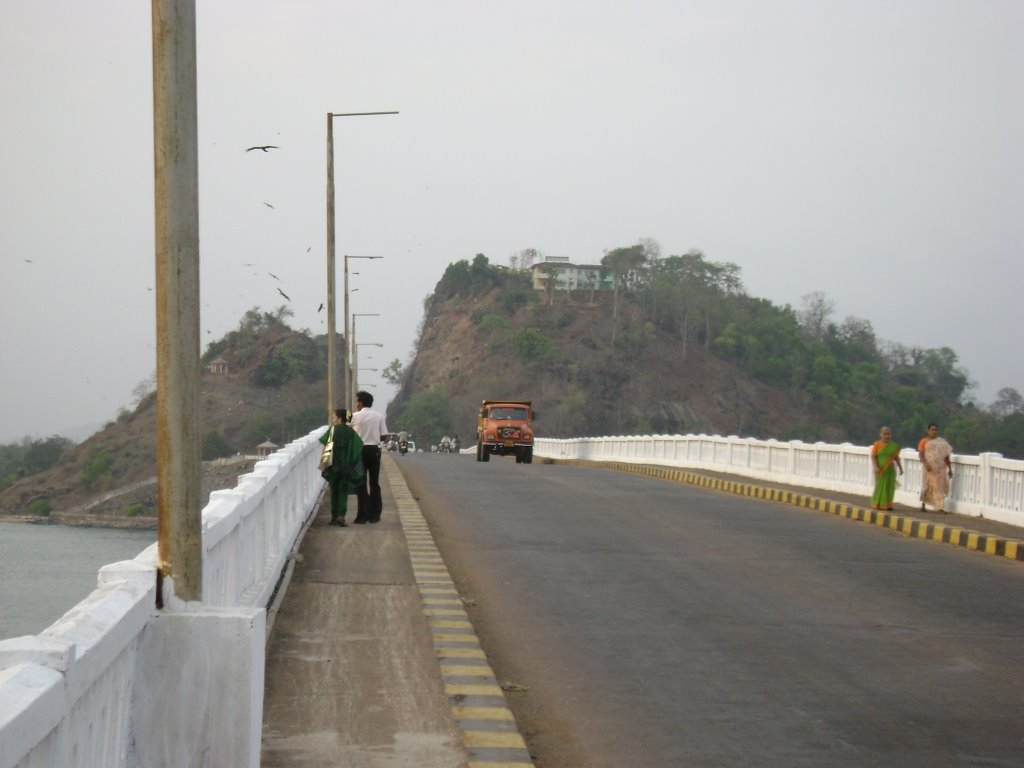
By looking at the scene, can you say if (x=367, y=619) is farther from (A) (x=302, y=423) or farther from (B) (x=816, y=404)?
(B) (x=816, y=404)

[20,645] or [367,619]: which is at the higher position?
[20,645]

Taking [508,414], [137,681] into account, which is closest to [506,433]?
[508,414]

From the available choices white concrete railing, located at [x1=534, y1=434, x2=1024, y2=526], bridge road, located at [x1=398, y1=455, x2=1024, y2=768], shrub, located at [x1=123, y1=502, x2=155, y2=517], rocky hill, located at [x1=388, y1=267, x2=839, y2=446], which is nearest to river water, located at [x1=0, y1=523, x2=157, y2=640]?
shrub, located at [x1=123, y1=502, x2=155, y2=517]

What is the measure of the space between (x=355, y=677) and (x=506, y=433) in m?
44.8

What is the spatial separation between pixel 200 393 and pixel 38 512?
26034 mm

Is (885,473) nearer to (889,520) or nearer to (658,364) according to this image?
(889,520)

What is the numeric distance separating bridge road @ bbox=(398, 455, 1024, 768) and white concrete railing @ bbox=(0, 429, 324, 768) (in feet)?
7.19

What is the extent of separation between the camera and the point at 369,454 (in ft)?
57.7

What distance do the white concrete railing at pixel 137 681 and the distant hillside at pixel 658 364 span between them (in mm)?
141844

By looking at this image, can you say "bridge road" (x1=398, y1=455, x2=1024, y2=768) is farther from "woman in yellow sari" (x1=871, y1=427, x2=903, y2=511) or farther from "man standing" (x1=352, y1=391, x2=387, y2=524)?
"woman in yellow sari" (x1=871, y1=427, x2=903, y2=511)

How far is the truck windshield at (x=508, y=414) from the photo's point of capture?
177 feet

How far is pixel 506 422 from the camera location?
5369 centimetres

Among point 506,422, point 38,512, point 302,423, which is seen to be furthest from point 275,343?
point 38,512

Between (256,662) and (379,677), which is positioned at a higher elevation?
(256,662)
